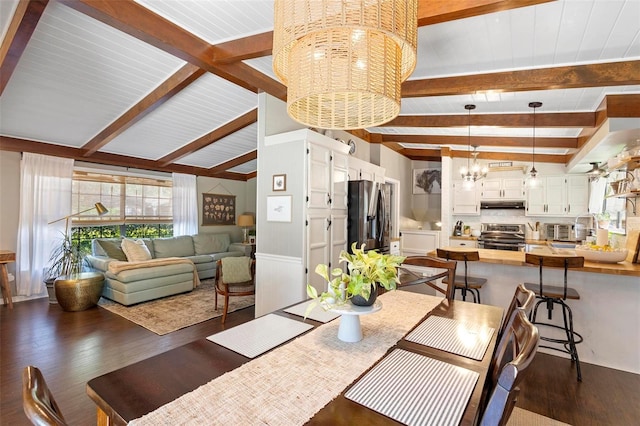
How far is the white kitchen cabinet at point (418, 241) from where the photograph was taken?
636cm

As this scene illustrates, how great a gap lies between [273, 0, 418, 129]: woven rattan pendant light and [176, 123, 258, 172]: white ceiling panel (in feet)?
13.5

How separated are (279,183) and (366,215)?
1306mm

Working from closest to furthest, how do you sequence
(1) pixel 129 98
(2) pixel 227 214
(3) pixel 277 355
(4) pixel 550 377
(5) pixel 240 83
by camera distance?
(3) pixel 277 355, (4) pixel 550 377, (5) pixel 240 83, (1) pixel 129 98, (2) pixel 227 214

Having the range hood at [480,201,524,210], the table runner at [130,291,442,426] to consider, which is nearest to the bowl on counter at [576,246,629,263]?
the table runner at [130,291,442,426]

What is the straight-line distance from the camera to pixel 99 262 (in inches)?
186

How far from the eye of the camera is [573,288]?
2.79 m

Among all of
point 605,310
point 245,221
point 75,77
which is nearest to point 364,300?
point 605,310

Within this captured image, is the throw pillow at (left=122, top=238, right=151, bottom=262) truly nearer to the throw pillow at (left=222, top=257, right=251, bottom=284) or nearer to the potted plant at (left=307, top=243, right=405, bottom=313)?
the throw pillow at (left=222, top=257, right=251, bottom=284)

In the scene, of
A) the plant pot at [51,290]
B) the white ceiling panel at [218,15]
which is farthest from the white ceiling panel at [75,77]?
the plant pot at [51,290]

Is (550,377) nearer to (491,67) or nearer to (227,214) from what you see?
(491,67)

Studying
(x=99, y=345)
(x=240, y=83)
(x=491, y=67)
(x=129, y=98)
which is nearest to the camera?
(x=491, y=67)

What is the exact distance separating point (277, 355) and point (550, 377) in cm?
261

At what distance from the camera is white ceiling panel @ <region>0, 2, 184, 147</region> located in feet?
8.61

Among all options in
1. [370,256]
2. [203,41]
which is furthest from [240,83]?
[370,256]
